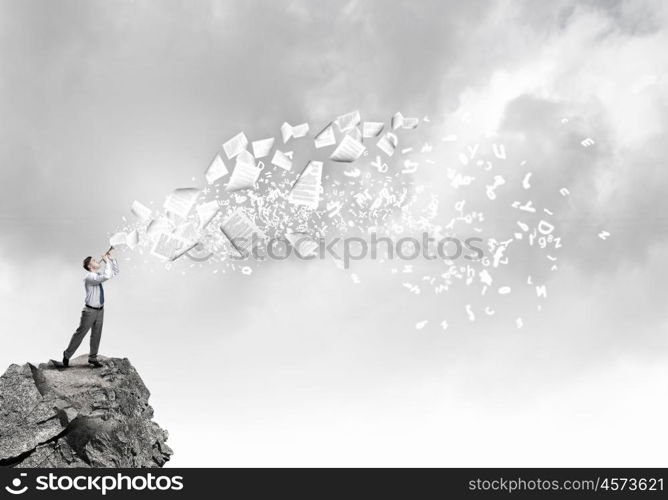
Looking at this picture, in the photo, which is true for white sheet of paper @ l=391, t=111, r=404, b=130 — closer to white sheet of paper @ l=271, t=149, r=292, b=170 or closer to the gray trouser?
white sheet of paper @ l=271, t=149, r=292, b=170

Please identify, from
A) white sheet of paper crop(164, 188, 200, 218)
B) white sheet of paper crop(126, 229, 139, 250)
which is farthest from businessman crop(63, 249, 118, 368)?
white sheet of paper crop(164, 188, 200, 218)

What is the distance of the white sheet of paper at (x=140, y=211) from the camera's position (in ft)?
48.2

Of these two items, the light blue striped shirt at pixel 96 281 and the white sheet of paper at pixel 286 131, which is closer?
the light blue striped shirt at pixel 96 281

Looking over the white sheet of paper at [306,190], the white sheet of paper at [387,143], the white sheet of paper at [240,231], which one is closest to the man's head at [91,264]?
the white sheet of paper at [240,231]

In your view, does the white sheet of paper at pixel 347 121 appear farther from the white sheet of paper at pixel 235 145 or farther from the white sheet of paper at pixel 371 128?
the white sheet of paper at pixel 235 145

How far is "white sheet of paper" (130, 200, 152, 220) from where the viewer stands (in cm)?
1470

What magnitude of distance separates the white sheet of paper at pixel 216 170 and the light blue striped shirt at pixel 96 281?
10.0 ft

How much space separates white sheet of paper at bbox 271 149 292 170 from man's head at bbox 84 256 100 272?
4395 mm

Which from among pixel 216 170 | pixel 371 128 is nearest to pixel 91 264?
pixel 216 170

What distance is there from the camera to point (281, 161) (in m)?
15.2

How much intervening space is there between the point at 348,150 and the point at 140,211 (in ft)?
15.7
